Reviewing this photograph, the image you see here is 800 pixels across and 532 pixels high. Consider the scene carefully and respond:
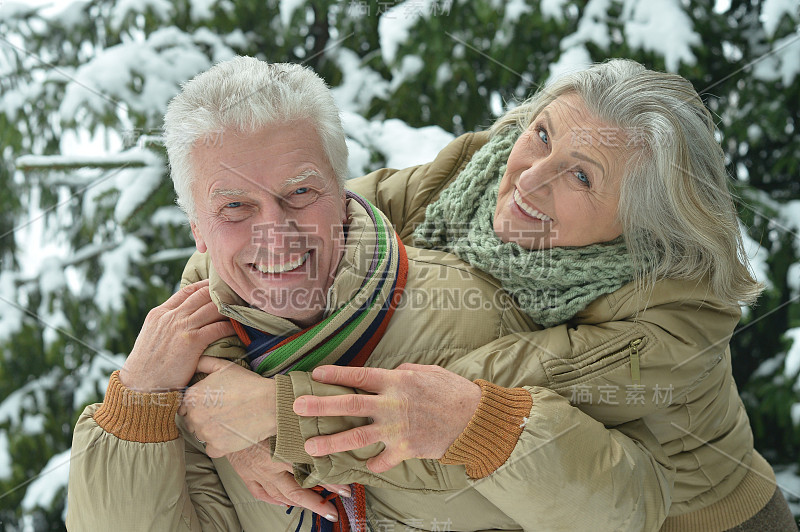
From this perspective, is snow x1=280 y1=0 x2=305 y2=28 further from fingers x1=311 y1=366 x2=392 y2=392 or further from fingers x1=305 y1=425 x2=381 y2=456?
fingers x1=305 y1=425 x2=381 y2=456

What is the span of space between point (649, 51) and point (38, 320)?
2583mm

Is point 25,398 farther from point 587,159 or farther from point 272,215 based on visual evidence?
point 587,159

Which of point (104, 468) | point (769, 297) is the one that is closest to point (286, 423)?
point (104, 468)

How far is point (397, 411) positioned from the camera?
4.70 feet

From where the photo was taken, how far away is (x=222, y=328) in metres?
1.62

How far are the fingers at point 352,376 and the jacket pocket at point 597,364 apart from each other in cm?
38

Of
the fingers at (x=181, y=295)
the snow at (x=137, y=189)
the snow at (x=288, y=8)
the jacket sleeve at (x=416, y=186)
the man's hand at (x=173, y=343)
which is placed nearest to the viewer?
the man's hand at (x=173, y=343)

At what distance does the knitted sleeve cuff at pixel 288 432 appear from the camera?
146 centimetres

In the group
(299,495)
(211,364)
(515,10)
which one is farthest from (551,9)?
(299,495)

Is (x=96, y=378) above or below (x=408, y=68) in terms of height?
below

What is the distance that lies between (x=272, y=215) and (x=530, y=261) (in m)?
0.63

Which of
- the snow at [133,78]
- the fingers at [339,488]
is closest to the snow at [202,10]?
the snow at [133,78]

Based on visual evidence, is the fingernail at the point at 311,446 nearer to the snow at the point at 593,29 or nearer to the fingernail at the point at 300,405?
the fingernail at the point at 300,405

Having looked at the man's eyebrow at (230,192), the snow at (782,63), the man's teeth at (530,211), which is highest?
the snow at (782,63)
